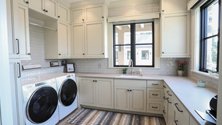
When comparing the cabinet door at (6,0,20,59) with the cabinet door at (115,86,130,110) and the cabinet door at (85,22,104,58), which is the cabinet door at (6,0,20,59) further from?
the cabinet door at (115,86,130,110)

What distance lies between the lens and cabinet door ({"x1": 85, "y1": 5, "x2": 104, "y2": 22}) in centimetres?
294

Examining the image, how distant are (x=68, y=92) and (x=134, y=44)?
2072 millimetres

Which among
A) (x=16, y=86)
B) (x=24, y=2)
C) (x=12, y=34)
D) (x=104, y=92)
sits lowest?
(x=104, y=92)

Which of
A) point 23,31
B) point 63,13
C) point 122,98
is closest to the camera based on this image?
point 23,31

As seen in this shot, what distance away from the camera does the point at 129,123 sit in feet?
7.45

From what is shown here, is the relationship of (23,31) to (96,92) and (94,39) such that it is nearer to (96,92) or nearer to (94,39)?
(94,39)

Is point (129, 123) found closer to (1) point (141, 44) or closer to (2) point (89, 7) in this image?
(1) point (141, 44)

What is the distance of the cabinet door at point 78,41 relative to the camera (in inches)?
123

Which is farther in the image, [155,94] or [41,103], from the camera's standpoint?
[155,94]

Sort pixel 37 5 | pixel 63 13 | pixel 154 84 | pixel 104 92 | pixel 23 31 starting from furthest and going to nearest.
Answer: pixel 63 13 → pixel 104 92 → pixel 154 84 → pixel 37 5 → pixel 23 31

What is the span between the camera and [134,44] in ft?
10.2

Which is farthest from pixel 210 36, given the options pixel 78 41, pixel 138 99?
pixel 78 41

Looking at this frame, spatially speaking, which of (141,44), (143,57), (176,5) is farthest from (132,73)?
(176,5)

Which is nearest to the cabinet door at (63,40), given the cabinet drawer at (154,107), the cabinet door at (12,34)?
the cabinet door at (12,34)
